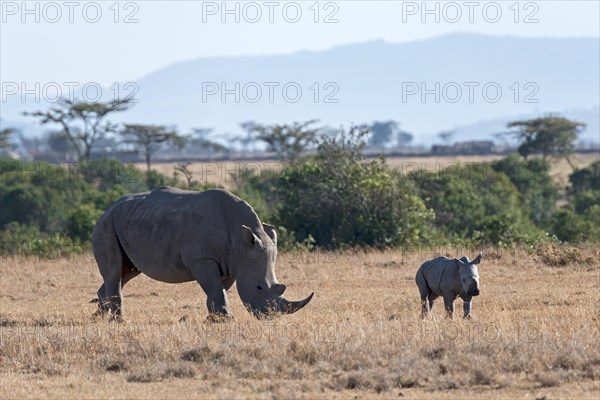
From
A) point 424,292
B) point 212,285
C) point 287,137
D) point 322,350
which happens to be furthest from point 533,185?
point 322,350

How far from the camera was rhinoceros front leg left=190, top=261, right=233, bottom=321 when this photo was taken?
17.4 meters

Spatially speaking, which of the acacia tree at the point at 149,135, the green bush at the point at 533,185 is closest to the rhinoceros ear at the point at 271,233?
the green bush at the point at 533,185

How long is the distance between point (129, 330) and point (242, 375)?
117 inches

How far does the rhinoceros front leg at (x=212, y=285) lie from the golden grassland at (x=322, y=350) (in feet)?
1.10

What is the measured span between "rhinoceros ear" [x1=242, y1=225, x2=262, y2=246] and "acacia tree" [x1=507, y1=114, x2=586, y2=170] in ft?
188

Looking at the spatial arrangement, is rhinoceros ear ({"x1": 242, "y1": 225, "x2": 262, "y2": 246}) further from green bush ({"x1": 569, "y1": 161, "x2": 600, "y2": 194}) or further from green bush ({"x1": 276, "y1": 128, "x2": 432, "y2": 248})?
green bush ({"x1": 569, "y1": 161, "x2": 600, "y2": 194})

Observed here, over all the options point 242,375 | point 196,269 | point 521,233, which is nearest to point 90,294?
point 196,269

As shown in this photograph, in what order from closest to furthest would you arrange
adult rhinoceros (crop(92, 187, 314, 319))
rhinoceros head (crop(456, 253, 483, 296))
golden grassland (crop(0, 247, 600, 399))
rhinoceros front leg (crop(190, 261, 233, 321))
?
1. golden grassland (crop(0, 247, 600, 399))
2. rhinoceros head (crop(456, 253, 483, 296))
3. adult rhinoceros (crop(92, 187, 314, 319))
4. rhinoceros front leg (crop(190, 261, 233, 321))

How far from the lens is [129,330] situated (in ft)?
51.2

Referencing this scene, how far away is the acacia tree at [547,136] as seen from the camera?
73312 millimetres

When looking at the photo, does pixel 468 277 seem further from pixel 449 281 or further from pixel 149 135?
pixel 149 135

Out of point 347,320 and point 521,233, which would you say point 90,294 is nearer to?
point 347,320

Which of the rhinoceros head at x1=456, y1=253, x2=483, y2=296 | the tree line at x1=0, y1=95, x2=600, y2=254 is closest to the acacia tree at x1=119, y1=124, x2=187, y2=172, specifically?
the tree line at x1=0, y1=95, x2=600, y2=254

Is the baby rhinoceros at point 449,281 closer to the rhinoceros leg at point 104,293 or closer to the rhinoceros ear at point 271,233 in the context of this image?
the rhinoceros ear at point 271,233
